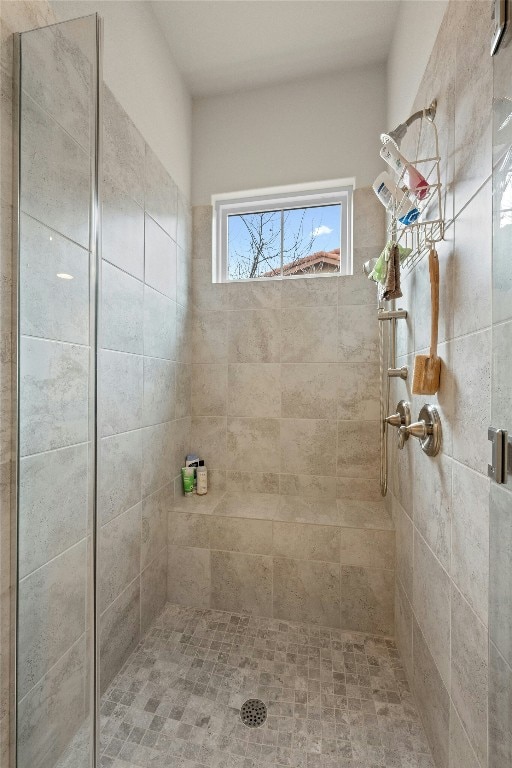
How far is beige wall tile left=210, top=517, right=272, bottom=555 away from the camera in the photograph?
1.51 meters

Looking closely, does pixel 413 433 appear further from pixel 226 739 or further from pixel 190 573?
pixel 190 573

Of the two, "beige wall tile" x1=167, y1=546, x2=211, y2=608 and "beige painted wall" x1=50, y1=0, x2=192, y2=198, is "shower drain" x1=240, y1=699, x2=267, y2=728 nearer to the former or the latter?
"beige wall tile" x1=167, y1=546, x2=211, y2=608

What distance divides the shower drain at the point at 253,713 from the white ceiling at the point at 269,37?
2.72 m

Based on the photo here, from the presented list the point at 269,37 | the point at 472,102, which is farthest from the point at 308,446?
the point at 269,37

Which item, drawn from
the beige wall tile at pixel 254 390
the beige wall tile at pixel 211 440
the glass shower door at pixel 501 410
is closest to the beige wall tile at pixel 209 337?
the beige wall tile at pixel 254 390

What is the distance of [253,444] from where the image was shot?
1865mm

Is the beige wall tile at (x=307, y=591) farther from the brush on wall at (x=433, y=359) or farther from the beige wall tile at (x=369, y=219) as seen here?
the beige wall tile at (x=369, y=219)

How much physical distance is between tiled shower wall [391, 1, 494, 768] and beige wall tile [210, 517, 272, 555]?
631 millimetres

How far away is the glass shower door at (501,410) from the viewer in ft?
1.83

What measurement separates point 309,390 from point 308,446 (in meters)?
0.31

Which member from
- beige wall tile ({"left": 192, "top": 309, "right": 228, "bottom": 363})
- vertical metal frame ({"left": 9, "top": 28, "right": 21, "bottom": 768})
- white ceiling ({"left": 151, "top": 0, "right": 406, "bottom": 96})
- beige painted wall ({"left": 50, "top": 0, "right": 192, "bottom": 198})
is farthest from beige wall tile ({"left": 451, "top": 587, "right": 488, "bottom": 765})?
white ceiling ({"left": 151, "top": 0, "right": 406, "bottom": 96})

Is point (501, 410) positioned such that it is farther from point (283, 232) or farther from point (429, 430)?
point (283, 232)

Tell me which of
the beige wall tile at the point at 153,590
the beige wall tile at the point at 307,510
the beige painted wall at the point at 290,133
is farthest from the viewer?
the beige painted wall at the point at 290,133

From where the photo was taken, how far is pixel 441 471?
3.07ft
